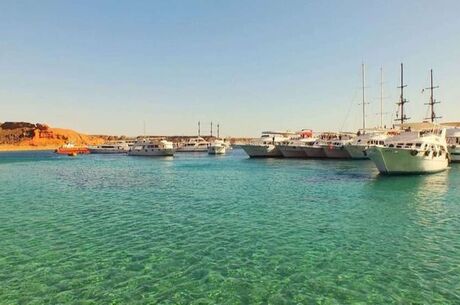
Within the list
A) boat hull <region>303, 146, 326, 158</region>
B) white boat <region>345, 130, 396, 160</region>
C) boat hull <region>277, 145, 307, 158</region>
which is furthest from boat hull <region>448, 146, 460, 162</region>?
boat hull <region>277, 145, 307, 158</region>

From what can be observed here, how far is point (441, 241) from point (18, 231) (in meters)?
19.8

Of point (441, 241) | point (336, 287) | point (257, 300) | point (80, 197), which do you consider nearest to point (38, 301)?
point (257, 300)

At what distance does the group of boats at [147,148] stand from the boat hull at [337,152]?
54804 mm

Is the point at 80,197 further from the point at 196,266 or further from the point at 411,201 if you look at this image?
the point at 411,201

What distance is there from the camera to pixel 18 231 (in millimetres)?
17219

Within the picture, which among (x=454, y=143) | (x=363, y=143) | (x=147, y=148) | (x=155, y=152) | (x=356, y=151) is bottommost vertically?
(x=155, y=152)

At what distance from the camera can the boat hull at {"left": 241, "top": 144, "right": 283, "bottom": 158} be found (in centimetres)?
9300

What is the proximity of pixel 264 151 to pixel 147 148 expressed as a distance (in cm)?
4662

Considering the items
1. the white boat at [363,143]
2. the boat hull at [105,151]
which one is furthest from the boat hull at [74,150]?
the white boat at [363,143]

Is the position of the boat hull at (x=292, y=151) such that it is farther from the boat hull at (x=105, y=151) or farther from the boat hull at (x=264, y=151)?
the boat hull at (x=105, y=151)

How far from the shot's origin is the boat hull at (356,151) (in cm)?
7654

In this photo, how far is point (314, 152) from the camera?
86125 millimetres

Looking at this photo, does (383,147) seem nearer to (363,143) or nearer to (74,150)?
(363,143)

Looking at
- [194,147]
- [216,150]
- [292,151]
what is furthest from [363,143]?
[194,147]
